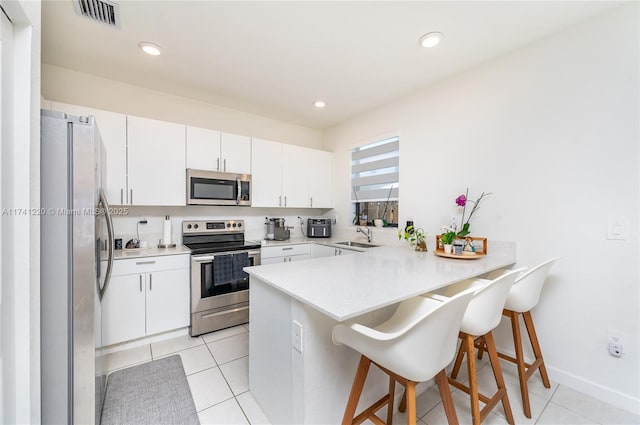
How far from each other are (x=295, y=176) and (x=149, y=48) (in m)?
2.00

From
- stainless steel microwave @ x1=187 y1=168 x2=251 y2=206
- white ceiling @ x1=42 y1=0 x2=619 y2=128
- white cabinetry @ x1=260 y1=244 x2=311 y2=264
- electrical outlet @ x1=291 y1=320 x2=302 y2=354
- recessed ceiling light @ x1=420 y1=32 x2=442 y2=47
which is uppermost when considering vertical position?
white ceiling @ x1=42 y1=0 x2=619 y2=128

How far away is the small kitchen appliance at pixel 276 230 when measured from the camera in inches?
137

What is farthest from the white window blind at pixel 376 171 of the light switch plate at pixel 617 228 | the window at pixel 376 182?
the light switch plate at pixel 617 228

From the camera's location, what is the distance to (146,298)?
2.35 meters

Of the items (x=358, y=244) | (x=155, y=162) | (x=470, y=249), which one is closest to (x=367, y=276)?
(x=470, y=249)

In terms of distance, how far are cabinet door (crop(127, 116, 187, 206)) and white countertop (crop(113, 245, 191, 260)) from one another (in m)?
0.46

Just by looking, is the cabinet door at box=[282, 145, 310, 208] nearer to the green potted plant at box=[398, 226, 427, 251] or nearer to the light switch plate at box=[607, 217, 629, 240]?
the green potted plant at box=[398, 226, 427, 251]

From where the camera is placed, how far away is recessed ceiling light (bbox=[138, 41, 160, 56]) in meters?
2.04

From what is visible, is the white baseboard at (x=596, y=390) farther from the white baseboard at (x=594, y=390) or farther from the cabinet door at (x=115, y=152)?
the cabinet door at (x=115, y=152)

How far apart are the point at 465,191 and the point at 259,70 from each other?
7.34 ft

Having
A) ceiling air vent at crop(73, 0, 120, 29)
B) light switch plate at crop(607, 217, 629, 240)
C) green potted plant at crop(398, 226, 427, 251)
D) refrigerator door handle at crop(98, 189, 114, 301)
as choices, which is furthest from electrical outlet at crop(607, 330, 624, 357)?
ceiling air vent at crop(73, 0, 120, 29)

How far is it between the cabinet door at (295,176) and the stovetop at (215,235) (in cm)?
72

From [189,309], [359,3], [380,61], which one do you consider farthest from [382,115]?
[189,309]

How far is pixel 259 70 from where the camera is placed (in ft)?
7.99
